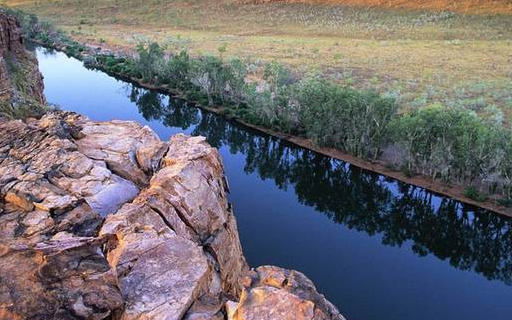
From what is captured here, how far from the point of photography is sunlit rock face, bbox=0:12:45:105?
3462cm

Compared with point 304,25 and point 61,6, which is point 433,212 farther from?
point 61,6

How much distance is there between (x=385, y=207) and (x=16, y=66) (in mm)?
35235

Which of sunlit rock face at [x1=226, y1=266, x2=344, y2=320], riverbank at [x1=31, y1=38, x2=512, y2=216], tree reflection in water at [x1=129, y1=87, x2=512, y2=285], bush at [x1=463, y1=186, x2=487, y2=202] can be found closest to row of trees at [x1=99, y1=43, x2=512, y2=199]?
bush at [x1=463, y1=186, x2=487, y2=202]

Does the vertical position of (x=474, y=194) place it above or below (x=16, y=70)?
below

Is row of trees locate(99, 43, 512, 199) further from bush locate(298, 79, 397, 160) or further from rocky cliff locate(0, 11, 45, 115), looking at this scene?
rocky cliff locate(0, 11, 45, 115)

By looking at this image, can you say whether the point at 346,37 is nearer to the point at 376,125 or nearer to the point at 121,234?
the point at 376,125

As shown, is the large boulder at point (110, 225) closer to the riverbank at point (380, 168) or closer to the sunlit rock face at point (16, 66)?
the sunlit rock face at point (16, 66)

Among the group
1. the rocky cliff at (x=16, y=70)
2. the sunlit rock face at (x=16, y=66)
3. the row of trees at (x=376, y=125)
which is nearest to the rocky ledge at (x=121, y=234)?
the rocky cliff at (x=16, y=70)

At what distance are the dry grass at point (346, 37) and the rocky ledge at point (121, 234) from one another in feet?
146

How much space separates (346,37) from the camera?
110 meters

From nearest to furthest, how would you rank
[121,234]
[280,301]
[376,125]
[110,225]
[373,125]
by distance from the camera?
[280,301] < [121,234] < [110,225] < [376,125] < [373,125]

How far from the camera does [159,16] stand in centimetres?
14475

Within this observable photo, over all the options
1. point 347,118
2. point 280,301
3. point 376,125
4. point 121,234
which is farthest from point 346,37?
point 280,301

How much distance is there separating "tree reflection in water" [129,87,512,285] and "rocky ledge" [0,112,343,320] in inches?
913
